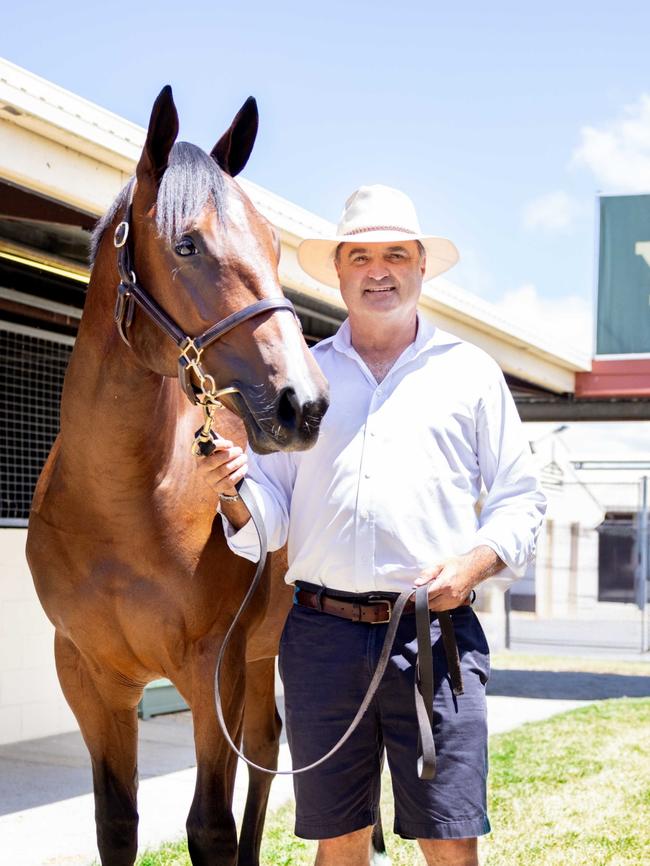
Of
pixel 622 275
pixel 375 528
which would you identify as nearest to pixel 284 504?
pixel 375 528

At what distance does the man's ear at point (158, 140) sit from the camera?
2.57 m

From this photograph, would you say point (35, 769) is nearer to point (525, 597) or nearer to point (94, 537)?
point (94, 537)

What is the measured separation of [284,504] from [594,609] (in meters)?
15.8

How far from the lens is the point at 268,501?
2.78 m

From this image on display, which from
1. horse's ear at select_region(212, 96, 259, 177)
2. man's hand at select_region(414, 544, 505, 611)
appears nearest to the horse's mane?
horse's ear at select_region(212, 96, 259, 177)

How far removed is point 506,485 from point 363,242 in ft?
2.41

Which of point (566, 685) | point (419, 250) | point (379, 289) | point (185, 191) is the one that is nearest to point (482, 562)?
point (379, 289)

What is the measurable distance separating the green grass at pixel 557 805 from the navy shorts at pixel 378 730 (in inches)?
75.8

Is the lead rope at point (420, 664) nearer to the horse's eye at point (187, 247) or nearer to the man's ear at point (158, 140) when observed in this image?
the horse's eye at point (187, 247)

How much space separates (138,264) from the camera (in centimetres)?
266

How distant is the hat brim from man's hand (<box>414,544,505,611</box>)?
0.84m

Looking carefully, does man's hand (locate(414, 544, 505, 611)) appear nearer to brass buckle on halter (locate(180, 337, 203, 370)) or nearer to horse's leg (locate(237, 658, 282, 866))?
brass buckle on halter (locate(180, 337, 203, 370))

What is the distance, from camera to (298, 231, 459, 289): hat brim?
2.78m

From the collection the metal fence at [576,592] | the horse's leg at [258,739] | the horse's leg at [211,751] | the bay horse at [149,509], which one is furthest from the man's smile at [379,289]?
the metal fence at [576,592]
